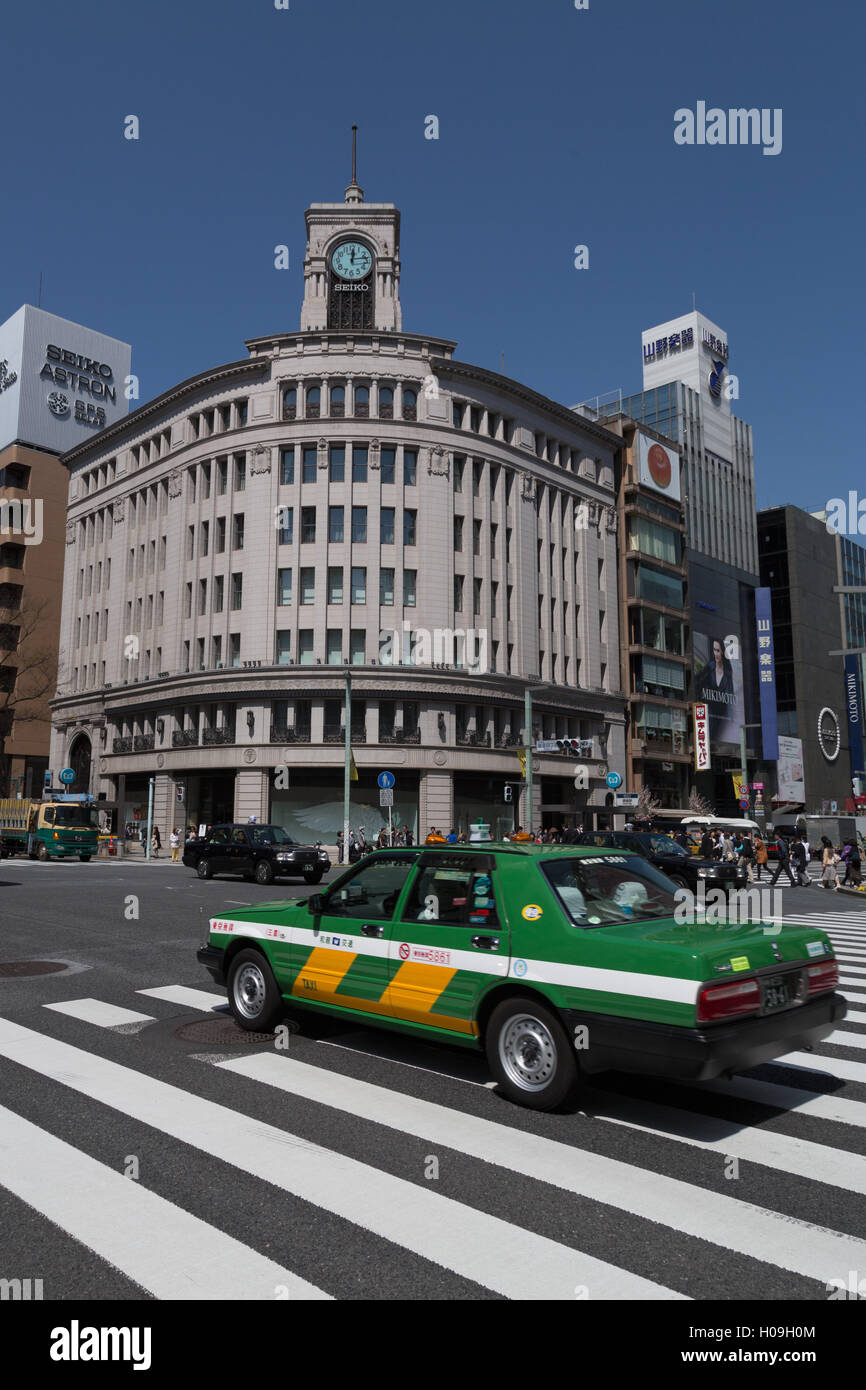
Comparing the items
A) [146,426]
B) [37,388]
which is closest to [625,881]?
[146,426]

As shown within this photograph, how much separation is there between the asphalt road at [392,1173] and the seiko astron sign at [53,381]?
252 ft

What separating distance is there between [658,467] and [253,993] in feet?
207

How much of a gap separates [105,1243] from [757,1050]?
353 centimetres

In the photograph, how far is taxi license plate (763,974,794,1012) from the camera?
17.4 feet

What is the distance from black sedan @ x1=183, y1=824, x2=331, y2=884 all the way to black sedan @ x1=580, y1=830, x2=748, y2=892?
8297mm

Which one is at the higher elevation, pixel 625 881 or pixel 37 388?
pixel 37 388

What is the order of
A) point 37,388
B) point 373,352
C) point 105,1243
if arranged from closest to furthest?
point 105,1243, point 373,352, point 37,388

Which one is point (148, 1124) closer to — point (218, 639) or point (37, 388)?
point (218, 639)

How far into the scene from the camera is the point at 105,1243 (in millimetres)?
3850

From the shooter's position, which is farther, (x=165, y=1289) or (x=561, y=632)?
(x=561, y=632)

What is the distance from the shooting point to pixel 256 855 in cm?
2630

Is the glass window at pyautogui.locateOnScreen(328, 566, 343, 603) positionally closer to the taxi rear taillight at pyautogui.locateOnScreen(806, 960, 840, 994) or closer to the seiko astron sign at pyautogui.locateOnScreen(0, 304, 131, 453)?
the seiko astron sign at pyautogui.locateOnScreen(0, 304, 131, 453)

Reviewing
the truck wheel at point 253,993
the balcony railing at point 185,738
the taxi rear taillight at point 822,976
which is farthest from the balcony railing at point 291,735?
the taxi rear taillight at point 822,976

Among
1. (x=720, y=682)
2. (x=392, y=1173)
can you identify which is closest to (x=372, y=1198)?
(x=392, y=1173)
